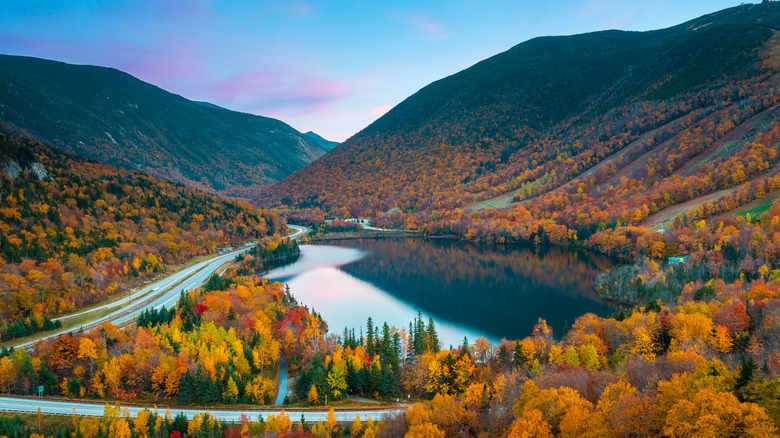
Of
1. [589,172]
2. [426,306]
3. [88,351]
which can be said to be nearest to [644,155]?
[589,172]

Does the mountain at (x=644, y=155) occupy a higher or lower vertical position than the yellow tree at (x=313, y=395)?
higher

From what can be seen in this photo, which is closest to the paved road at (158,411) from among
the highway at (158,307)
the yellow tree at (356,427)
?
the highway at (158,307)

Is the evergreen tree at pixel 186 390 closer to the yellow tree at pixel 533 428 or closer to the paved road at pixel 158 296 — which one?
the paved road at pixel 158 296

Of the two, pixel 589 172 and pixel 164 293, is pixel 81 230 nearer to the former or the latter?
pixel 164 293

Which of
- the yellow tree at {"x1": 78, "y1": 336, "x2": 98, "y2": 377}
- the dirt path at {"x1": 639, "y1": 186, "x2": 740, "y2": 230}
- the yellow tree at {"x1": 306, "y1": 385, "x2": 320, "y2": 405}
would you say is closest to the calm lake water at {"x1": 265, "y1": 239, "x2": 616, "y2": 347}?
the dirt path at {"x1": 639, "y1": 186, "x2": 740, "y2": 230}

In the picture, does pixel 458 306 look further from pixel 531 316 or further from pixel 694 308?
pixel 694 308

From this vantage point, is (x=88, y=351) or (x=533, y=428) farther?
(x=88, y=351)
